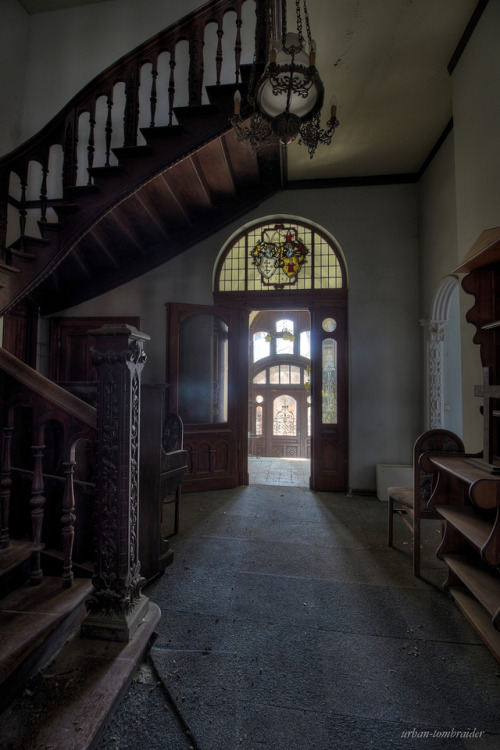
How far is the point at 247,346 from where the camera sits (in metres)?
4.99

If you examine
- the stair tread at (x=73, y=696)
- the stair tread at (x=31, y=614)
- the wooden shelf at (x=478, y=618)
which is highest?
the stair tread at (x=31, y=614)

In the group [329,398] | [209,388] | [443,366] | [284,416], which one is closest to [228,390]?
[209,388]

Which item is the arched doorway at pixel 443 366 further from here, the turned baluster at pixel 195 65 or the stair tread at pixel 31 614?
the stair tread at pixel 31 614

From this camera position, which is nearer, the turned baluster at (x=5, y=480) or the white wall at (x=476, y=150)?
the turned baluster at (x=5, y=480)

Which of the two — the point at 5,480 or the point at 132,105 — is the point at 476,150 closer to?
the point at 132,105

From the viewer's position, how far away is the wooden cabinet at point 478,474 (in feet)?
6.08

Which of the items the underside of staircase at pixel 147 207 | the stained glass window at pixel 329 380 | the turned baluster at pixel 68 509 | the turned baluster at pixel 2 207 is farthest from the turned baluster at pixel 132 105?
the stained glass window at pixel 329 380

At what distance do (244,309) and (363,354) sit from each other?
172 cm

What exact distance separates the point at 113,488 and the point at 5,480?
1.72ft

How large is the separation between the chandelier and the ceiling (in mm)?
723

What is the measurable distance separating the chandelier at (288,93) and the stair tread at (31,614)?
9.57 feet

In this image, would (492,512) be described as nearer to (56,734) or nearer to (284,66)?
(56,734)

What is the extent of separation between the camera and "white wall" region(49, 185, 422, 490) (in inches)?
185

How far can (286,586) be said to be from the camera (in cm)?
239
